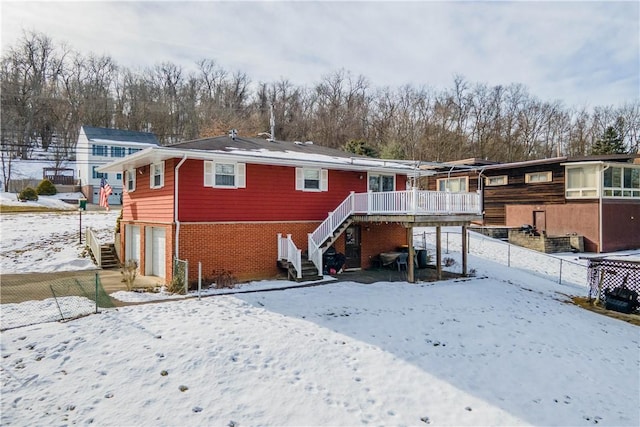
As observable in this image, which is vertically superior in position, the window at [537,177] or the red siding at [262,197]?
the window at [537,177]

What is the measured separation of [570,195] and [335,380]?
23.9m

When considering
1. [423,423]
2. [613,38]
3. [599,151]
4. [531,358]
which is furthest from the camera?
[599,151]

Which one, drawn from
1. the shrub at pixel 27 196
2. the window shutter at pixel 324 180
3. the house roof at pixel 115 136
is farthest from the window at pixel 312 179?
the house roof at pixel 115 136

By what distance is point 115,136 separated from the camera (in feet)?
147

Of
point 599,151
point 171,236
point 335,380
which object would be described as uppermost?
point 599,151

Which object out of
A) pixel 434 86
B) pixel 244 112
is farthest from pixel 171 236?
pixel 434 86

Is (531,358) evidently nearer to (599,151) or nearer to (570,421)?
(570,421)

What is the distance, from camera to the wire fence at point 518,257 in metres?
18.8

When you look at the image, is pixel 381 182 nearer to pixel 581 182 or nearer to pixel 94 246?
pixel 94 246

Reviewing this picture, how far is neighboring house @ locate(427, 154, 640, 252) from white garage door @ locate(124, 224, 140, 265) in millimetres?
17768

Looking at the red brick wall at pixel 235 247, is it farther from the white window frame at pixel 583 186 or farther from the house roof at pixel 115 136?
the house roof at pixel 115 136

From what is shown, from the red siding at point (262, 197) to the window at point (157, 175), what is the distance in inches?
61.7

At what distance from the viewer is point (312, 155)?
17.6 m

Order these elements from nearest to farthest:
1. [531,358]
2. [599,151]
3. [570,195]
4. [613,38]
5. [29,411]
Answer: [29,411], [531,358], [613,38], [570,195], [599,151]
